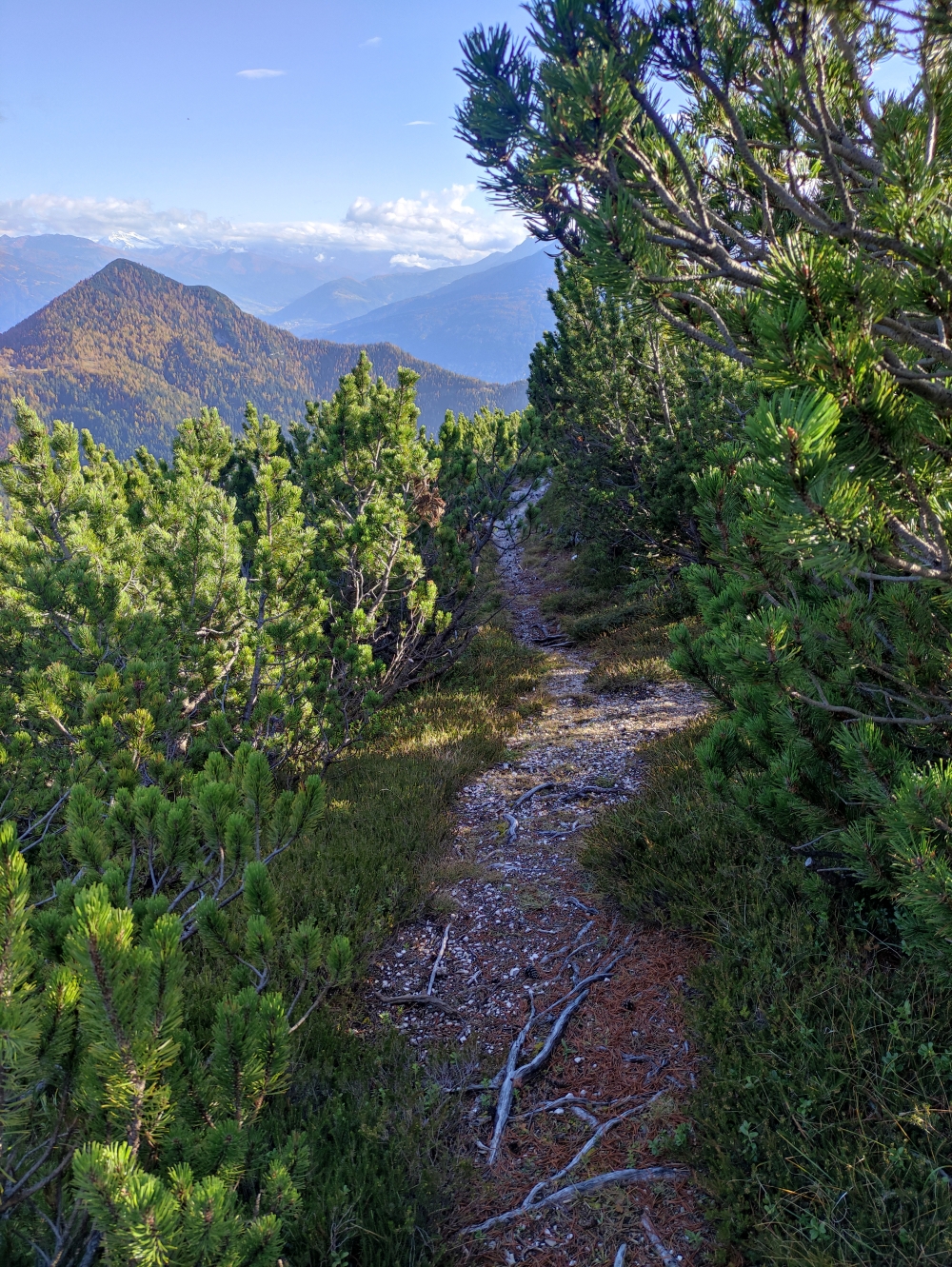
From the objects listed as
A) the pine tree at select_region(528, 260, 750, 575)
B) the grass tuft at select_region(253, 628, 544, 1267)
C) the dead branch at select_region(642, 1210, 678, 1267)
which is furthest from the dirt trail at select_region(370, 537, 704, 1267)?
the pine tree at select_region(528, 260, 750, 575)

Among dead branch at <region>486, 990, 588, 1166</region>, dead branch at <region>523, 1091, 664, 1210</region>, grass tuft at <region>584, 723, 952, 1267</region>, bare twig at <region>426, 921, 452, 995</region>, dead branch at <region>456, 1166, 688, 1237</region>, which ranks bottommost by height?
bare twig at <region>426, 921, 452, 995</region>

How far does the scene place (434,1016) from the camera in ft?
12.3

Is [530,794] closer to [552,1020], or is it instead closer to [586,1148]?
[552,1020]

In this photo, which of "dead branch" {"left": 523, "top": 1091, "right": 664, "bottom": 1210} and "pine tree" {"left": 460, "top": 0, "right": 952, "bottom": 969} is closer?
"pine tree" {"left": 460, "top": 0, "right": 952, "bottom": 969}

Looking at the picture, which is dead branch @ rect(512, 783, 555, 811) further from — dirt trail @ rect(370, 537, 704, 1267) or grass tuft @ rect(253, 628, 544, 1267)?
grass tuft @ rect(253, 628, 544, 1267)

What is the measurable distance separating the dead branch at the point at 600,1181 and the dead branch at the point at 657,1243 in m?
0.13

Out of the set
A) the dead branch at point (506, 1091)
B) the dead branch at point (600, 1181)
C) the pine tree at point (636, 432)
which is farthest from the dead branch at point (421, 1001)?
the pine tree at point (636, 432)

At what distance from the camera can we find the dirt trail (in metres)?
2.46

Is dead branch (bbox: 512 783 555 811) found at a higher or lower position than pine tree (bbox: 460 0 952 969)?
lower

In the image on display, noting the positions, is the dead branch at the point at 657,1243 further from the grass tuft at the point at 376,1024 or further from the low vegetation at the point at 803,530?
the grass tuft at the point at 376,1024

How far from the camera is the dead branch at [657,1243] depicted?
2256 millimetres

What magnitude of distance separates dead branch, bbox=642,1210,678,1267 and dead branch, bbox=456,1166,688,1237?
0.43 feet

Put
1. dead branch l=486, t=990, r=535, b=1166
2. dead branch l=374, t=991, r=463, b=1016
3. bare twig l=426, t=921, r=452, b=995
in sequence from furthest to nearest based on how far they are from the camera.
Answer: bare twig l=426, t=921, r=452, b=995 → dead branch l=374, t=991, r=463, b=1016 → dead branch l=486, t=990, r=535, b=1166

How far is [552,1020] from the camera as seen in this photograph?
3557 mm
